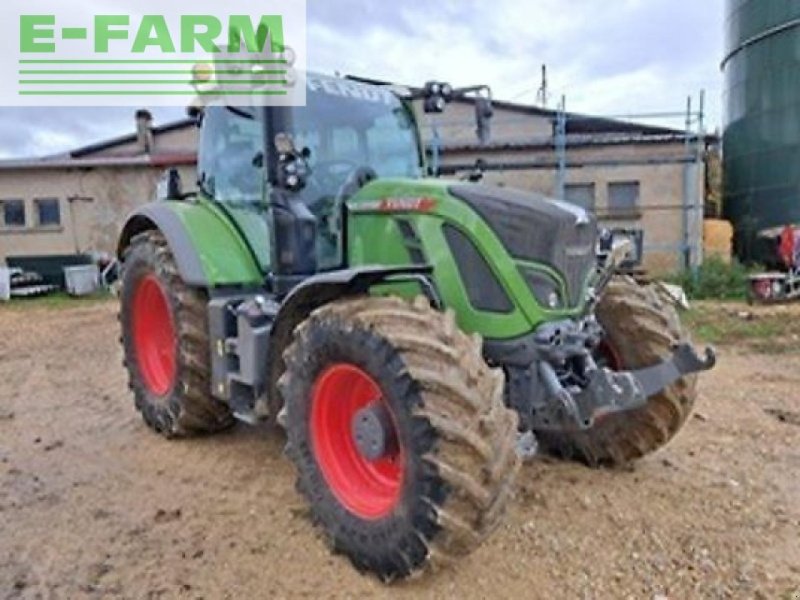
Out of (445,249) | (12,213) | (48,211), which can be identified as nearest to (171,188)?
(445,249)

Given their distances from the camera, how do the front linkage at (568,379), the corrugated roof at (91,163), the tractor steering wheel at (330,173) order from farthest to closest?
1. the corrugated roof at (91,163)
2. the tractor steering wheel at (330,173)
3. the front linkage at (568,379)

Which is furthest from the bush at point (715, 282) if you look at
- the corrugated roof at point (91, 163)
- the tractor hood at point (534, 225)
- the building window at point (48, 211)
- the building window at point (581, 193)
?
the building window at point (48, 211)

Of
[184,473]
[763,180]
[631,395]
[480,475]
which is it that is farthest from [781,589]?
[763,180]

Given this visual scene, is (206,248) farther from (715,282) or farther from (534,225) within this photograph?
(715,282)

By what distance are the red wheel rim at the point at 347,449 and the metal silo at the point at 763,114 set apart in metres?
12.9

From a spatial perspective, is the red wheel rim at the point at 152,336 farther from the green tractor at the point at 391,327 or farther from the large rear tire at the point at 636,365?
the large rear tire at the point at 636,365

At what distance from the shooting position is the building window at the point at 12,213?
18156 mm

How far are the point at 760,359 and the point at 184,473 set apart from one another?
5.74 metres

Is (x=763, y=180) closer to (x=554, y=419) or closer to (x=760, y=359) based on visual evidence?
(x=760, y=359)

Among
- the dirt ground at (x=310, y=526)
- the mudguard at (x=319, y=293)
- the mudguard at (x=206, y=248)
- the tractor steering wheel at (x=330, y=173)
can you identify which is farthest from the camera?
the mudguard at (x=206, y=248)

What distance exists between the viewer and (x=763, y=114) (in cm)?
1412

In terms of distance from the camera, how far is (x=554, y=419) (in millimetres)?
3041

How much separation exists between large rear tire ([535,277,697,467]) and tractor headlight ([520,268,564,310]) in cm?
77

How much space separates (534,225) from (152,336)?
10.2 feet
